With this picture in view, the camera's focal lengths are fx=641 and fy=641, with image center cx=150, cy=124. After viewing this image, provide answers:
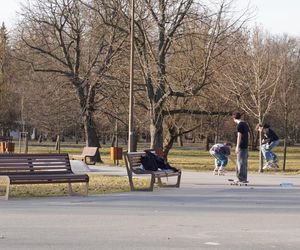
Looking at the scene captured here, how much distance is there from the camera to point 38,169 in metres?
14.5

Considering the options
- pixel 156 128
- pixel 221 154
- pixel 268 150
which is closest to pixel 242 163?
pixel 221 154

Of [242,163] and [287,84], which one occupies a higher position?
[287,84]

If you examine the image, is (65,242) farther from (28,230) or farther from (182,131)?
(182,131)

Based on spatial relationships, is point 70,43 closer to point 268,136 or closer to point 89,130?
point 89,130

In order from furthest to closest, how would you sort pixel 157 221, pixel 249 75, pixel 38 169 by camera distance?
pixel 249 75 → pixel 38 169 → pixel 157 221

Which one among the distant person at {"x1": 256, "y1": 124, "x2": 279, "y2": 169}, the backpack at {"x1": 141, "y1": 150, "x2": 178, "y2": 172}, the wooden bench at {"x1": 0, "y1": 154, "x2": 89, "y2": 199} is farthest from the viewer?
the distant person at {"x1": 256, "y1": 124, "x2": 279, "y2": 169}

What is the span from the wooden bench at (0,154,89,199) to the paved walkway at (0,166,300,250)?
446mm

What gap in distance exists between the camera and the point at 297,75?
54438 millimetres

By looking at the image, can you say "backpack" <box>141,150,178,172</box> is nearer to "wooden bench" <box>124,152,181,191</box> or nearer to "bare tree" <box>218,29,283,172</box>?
"wooden bench" <box>124,152,181,191</box>

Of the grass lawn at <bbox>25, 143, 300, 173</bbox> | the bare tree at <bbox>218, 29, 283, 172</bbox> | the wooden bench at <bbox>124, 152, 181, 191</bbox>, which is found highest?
the bare tree at <bbox>218, 29, 283, 172</bbox>

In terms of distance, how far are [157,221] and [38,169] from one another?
4734 mm

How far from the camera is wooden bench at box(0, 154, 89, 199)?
1378 cm

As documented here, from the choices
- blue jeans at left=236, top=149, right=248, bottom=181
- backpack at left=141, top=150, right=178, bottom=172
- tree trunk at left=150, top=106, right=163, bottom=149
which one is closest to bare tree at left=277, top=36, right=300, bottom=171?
tree trunk at left=150, top=106, right=163, bottom=149

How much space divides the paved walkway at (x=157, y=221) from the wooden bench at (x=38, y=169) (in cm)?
45
